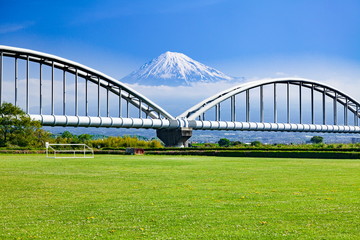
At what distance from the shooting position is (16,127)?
63.7 m

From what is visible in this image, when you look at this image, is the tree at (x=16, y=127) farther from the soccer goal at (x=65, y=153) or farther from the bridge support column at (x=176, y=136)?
the bridge support column at (x=176, y=136)

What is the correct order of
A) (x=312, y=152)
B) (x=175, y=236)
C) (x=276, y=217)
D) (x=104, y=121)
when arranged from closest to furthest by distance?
1. (x=175, y=236)
2. (x=276, y=217)
3. (x=312, y=152)
4. (x=104, y=121)

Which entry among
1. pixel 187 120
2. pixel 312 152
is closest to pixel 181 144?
pixel 187 120

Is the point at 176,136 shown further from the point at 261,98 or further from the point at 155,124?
the point at 261,98

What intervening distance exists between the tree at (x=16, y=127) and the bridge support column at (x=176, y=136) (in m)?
30.6

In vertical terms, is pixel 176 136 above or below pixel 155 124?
below

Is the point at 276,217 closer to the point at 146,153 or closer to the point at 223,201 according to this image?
the point at 223,201

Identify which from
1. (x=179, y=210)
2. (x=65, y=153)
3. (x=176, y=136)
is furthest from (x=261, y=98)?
(x=179, y=210)

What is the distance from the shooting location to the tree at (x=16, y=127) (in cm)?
6247

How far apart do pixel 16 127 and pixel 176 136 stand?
33.9 metres

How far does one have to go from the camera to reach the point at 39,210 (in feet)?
38.4

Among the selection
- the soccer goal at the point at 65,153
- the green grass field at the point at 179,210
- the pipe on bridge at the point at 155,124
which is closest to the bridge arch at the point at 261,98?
the pipe on bridge at the point at 155,124

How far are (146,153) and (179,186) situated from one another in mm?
44378

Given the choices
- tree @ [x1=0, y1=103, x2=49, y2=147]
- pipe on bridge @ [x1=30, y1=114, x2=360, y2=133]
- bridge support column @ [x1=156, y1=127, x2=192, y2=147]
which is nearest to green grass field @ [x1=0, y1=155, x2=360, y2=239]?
tree @ [x1=0, y1=103, x2=49, y2=147]
